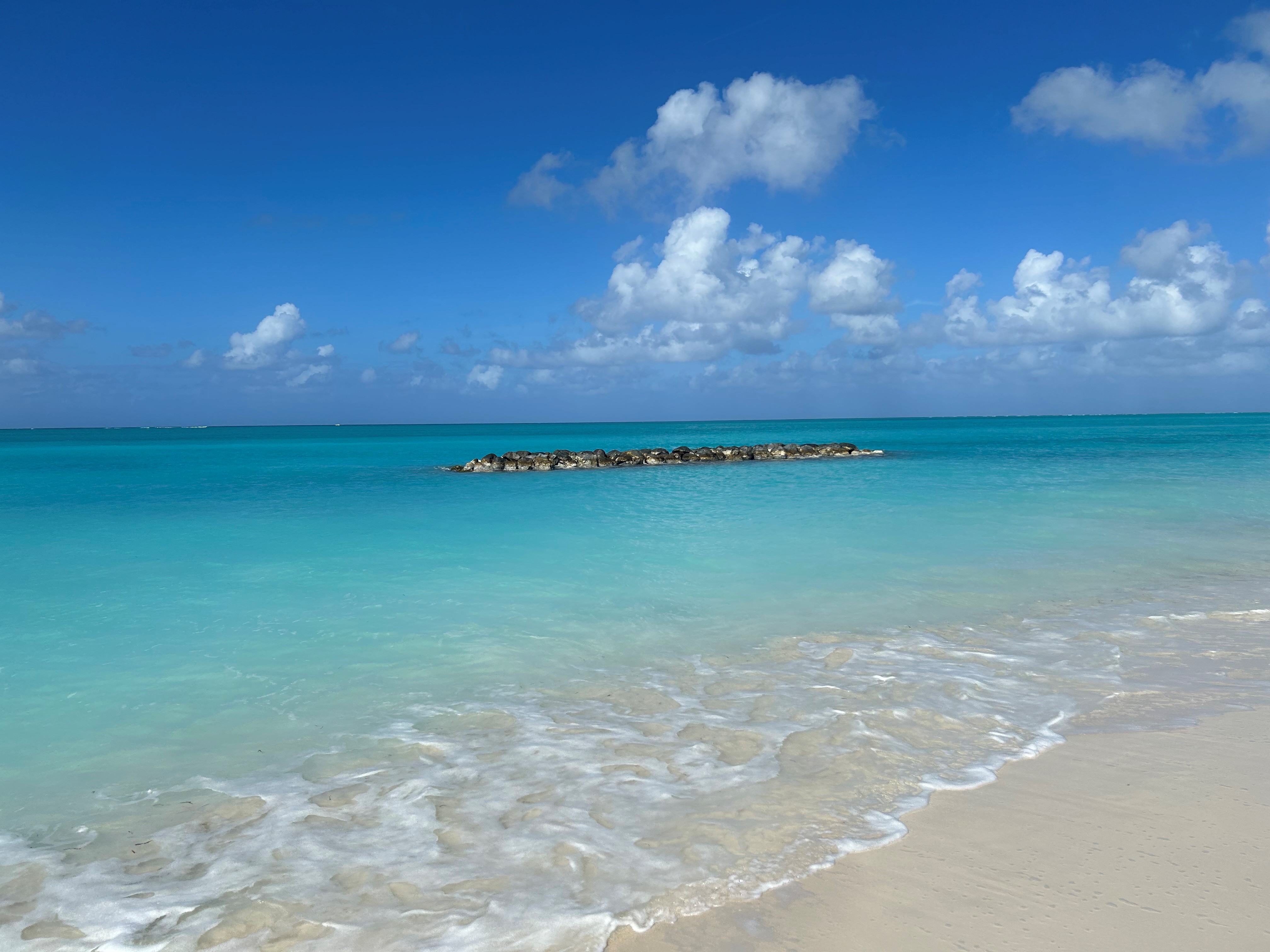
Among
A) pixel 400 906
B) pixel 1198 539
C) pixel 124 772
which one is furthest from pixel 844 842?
pixel 1198 539

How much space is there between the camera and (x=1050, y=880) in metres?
3.34

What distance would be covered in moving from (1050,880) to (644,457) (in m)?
35.1

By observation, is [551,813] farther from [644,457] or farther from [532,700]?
[644,457]

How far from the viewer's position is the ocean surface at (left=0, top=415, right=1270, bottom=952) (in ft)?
11.5

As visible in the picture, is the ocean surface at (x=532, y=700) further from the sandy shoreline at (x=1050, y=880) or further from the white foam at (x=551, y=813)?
the sandy shoreline at (x=1050, y=880)

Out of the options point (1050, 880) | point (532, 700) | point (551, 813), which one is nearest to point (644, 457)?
point (532, 700)

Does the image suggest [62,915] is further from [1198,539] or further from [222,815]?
[1198,539]

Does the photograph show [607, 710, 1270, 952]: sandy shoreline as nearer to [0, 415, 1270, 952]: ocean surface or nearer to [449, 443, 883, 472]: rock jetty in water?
[0, 415, 1270, 952]: ocean surface

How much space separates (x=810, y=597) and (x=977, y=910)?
20.2 ft

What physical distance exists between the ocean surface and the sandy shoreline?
198mm

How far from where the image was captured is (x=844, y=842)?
3.74 m

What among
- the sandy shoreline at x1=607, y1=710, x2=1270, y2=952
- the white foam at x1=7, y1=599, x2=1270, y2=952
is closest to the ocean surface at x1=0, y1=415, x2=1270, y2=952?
the white foam at x1=7, y1=599, x2=1270, y2=952

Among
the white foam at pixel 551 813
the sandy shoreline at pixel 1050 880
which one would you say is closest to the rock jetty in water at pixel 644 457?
the white foam at pixel 551 813

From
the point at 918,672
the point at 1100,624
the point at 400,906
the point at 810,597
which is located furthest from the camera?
the point at 810,597
